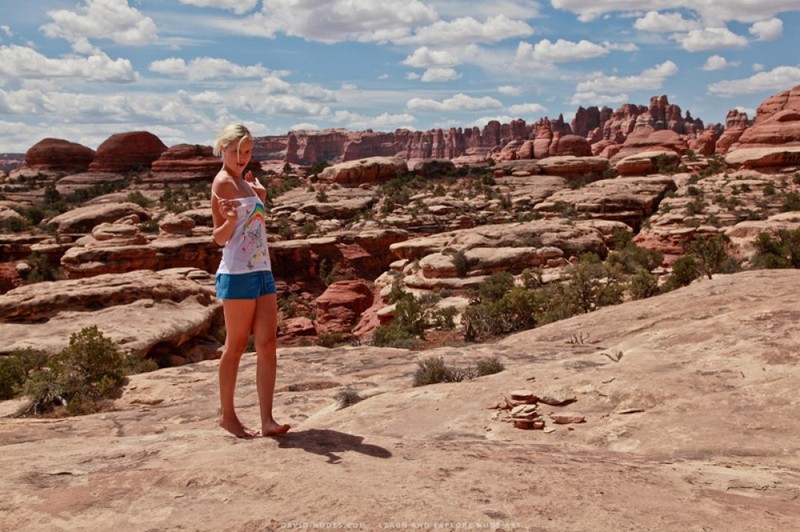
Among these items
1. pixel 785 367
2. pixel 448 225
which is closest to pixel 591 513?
pixel 785 367

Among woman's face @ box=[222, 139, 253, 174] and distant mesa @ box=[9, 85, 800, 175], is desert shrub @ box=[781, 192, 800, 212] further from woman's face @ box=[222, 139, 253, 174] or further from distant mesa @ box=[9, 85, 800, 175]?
woman's face @ box=[222, 139, 253, 174]

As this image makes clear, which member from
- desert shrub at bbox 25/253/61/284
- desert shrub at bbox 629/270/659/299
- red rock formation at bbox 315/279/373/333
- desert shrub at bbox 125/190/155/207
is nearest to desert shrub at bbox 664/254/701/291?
desert shrub at bbox 629/270/659/299

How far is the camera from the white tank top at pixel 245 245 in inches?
163

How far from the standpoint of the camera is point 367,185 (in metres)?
49.6

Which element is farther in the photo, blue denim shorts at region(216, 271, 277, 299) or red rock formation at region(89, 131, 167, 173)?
red rock formation at region(89, 131, 167, 173)

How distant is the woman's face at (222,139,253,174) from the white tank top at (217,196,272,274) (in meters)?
0.25

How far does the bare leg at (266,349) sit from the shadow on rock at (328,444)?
0.12 m

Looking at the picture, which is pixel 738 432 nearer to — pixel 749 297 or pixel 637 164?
pixel 749 297

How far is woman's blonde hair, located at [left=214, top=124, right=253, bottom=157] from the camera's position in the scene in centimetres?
429

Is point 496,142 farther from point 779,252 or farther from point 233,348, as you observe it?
point 233,348

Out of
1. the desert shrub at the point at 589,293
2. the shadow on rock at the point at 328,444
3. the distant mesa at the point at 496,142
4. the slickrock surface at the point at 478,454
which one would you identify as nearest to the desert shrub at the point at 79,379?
the slickrock surface at the point at 478,454

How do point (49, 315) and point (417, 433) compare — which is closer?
point (417, 433)

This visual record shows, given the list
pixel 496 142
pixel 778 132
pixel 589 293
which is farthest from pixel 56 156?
pixel 496 142

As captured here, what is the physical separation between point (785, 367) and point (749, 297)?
13.0 ft
